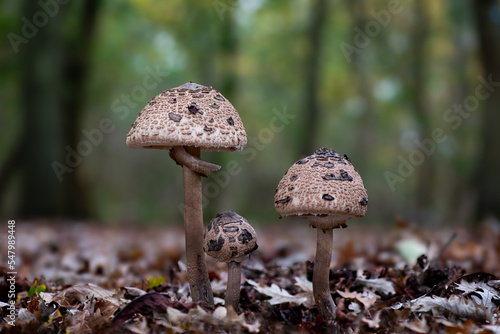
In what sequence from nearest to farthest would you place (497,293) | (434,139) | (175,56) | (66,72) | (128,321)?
(128,321)
(497,293)
(66,72)
(434,139)
(175,56)

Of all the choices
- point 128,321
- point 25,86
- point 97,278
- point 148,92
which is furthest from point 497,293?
point 148,92

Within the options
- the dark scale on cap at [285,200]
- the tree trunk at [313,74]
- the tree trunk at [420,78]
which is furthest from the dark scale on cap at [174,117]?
the tree trunk at [420,78]

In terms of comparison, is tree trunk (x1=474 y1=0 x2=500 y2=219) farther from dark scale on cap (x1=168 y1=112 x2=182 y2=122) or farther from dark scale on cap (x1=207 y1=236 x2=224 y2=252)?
dark scale on cap (x1=168 y1=112 x2=182 y2=122)

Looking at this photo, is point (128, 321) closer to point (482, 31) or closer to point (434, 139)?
point (482, 31)

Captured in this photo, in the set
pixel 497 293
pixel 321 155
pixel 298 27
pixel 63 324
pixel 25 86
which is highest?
pixel 298 27

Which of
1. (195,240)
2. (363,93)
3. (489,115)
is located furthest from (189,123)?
(363,93)

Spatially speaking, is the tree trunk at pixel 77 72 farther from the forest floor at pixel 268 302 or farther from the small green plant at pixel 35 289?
the small green plant at pixel 35 289
